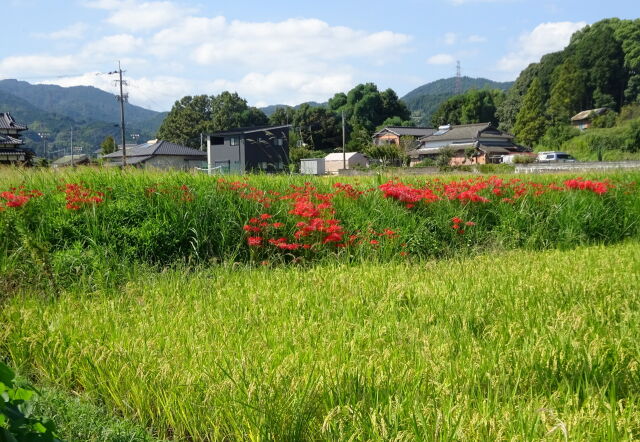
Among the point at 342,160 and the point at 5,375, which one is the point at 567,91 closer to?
the point at 342,160

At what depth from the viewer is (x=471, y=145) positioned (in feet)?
161

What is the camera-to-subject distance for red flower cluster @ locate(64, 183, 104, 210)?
5512mm

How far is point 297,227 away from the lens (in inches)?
247

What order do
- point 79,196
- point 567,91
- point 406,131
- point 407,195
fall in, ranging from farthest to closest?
point 406,131 → point 567,91 → point 407,195 → point 79,196

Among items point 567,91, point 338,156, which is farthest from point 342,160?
point 567,91

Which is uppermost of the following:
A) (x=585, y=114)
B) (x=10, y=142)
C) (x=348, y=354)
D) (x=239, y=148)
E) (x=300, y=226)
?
(x=585, y=114)

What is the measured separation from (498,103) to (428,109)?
353ft

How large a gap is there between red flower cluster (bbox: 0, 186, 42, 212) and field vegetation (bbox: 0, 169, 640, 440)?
32mm

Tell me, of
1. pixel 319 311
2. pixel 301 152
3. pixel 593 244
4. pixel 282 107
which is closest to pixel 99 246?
pixel 319 311

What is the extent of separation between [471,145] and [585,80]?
1938 cm

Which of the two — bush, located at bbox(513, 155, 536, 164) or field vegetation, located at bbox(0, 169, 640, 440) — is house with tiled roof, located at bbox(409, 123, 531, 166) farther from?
field vegetation, located at bbox(0, 169, 640, 440)

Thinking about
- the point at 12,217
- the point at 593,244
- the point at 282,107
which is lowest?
the point at 593,244

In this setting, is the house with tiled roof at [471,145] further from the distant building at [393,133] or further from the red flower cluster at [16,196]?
the red flower cluster at [16,196]

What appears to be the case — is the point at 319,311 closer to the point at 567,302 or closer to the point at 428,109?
the point at 567,302
